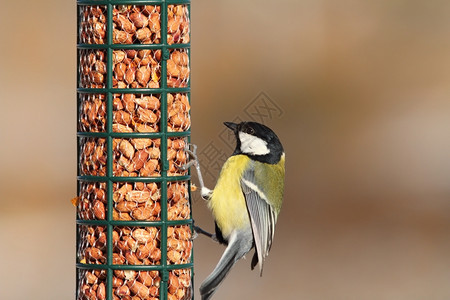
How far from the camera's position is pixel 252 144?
5.45 metres

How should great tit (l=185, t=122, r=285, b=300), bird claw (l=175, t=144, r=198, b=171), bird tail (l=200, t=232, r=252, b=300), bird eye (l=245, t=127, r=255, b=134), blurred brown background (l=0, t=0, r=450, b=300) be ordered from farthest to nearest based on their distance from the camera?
blurred brown background (l=0, t=0, r=450, b=300), bird eye (l=245, t=127, r=255, b=134), great tit (l=185, t=122, r=285, b=300), bird tail (l=200, t=232, r=252, b=300), bird claw (l=175, t=144, r=198, b=171)

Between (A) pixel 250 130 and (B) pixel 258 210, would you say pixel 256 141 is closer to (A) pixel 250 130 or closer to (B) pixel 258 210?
(A) pixel 250 130

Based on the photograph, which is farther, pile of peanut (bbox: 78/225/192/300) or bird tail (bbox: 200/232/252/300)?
Result: bird tail (bbox: 200/232/252/300)

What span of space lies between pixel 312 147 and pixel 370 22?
7.10 ft

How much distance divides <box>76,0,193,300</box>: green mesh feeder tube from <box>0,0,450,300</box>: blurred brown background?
4829mm

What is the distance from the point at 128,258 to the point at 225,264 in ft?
2.60

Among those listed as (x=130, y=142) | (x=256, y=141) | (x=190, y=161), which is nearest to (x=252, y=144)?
(x=256, y=141)

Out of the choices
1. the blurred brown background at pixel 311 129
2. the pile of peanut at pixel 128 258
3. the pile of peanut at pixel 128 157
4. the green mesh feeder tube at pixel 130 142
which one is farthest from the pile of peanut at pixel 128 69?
the blurred brown background at pixel 311 129

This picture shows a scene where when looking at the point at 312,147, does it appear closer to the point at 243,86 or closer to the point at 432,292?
the point at 243,86

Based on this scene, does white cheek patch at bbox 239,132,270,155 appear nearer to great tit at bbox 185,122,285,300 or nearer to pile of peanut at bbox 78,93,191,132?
great tit at bbox 185,122,285,300

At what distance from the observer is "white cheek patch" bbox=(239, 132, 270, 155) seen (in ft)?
17.8

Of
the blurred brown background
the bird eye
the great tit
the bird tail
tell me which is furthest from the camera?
the blurred brown background

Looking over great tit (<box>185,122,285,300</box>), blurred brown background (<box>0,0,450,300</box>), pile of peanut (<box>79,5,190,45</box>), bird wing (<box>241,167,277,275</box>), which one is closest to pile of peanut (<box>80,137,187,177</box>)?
pile of peanut (<box>79,5,190,45</box>)

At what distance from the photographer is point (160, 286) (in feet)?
14.9
